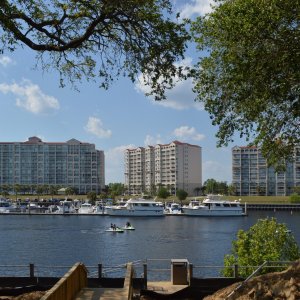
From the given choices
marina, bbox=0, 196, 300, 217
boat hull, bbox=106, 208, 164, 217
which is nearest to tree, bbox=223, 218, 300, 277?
boat hull, bbox=106, 208, 164, 217

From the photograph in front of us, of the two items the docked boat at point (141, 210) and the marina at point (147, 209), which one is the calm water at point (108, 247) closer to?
the docked boat at point (141, 210)

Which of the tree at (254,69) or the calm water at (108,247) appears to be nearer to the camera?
the tree at (254,69)

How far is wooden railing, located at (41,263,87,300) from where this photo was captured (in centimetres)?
1078

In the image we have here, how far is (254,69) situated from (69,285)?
8.85 m

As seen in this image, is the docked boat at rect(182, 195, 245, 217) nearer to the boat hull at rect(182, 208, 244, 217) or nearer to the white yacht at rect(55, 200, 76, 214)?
the boat hull at rect(182, 208, 244, 217)

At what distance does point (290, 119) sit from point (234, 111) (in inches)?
83.6

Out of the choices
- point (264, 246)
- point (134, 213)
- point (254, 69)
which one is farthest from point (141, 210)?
point (254, 69)

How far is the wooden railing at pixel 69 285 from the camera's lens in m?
10.8

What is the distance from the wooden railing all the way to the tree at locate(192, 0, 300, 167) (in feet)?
25.3

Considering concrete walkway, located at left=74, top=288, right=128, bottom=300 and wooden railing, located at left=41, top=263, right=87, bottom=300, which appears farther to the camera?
concrete walkway, located at left=74, top=288, right=128, bottom=300

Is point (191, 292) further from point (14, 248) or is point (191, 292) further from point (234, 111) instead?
point (14, 248)

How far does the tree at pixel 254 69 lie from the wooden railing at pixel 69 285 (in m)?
7.70

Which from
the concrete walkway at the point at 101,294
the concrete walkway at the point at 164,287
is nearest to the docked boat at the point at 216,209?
the concrete walkway at the point at 164,287

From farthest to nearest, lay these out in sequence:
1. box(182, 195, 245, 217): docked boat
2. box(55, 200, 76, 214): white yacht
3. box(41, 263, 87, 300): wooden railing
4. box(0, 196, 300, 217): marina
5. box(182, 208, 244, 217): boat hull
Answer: box(55, 200, 76, 214): white yacht → box(0, 196, 300, 217): marina → box(182, 195, 245, 217): docked boat → box(182, 208, 244, 217): boat hull → box(41, 263, 87, 300): wooden railing
